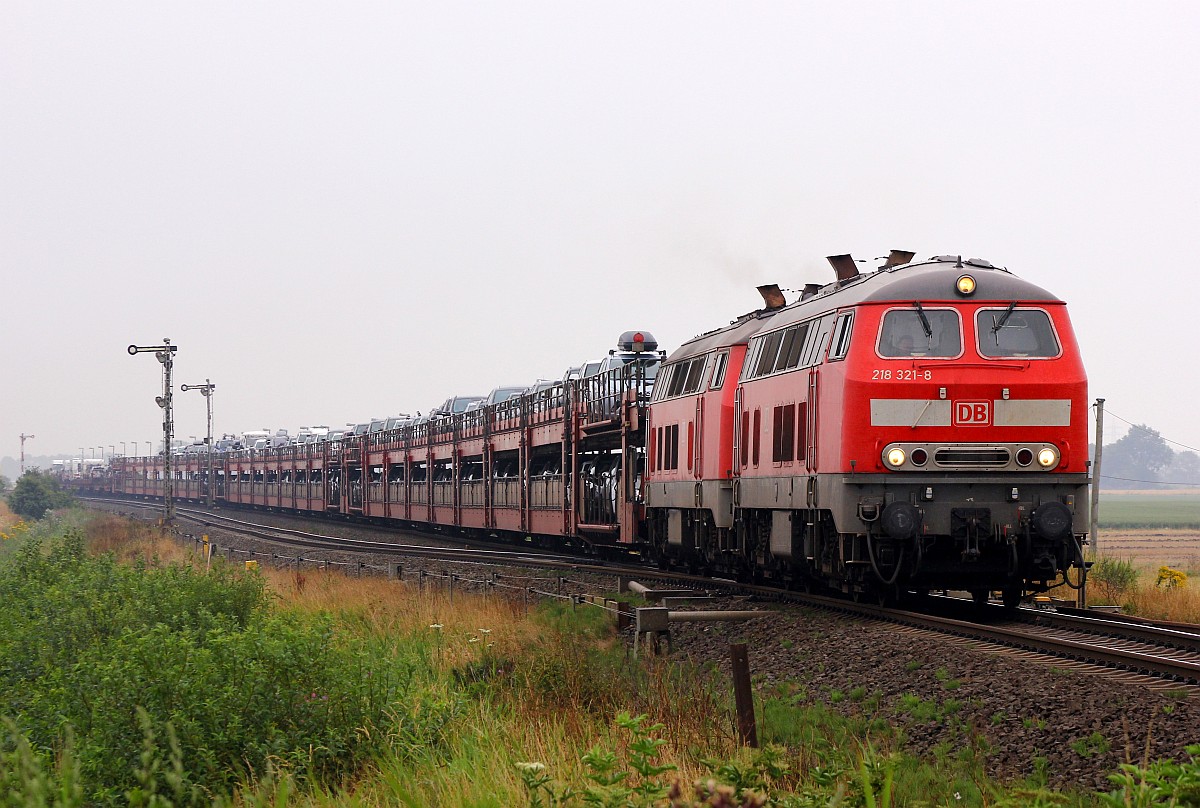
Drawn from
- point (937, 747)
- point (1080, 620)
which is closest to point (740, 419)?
point (1080, 620)

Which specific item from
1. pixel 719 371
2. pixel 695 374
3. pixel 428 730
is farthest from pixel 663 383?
pixel 428 730

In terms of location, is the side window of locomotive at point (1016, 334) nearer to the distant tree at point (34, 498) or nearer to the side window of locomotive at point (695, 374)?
the side window of locomotive at point (695, 374)

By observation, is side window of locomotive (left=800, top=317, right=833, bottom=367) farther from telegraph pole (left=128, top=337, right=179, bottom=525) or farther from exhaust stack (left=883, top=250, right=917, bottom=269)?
telegraph pole (left=128, top=337, right=179, bottom=525)

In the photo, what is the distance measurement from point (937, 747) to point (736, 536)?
449 inches

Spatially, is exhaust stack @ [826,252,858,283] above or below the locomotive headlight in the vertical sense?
above

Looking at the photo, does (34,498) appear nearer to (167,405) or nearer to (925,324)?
(167,405)

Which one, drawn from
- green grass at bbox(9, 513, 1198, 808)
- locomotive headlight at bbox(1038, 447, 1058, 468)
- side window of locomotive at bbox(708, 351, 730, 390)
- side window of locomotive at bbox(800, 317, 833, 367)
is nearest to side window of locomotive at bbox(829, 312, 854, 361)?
side window of locomotive at bbox(800, 317, 833, 367)

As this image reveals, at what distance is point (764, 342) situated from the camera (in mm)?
19359

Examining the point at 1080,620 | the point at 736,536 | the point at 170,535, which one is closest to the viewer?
the point at 1080,620

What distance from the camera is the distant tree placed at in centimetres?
8544

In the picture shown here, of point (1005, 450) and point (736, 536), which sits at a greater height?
point (1005, 450)

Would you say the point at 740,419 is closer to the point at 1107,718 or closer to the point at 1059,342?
the point at 1059,342

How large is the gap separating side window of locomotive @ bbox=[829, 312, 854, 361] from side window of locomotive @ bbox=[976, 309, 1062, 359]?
55.3 inches

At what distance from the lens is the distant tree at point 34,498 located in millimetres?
85438
